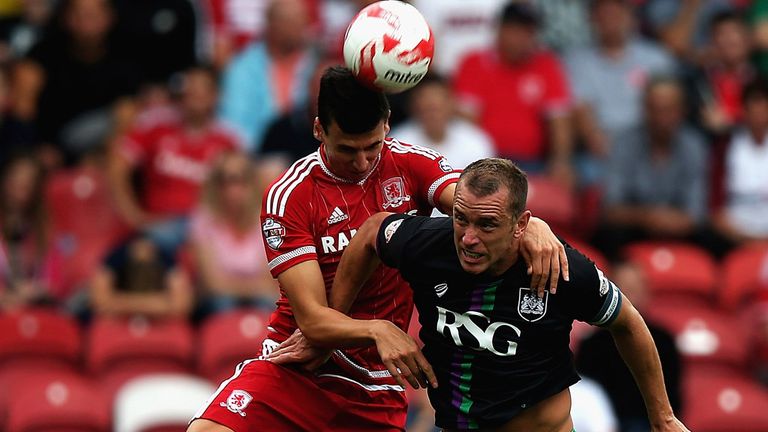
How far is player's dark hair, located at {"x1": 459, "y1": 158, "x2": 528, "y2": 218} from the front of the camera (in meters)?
5.39

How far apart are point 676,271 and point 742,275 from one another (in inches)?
19.9

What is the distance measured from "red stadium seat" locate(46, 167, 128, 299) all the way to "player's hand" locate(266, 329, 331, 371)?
493cm

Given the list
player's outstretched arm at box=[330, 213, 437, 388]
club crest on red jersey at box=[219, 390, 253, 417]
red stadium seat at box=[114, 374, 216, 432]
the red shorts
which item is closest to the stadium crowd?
red stadium seat at box=[114, 374, 216, 432]

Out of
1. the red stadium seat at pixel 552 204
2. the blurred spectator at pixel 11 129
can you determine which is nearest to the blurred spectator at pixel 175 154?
the blurred spectator at pixel 11 129

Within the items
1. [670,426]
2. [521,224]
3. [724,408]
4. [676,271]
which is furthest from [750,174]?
[521,224]

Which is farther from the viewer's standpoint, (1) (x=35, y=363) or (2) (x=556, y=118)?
(2) (x=556, y=118)

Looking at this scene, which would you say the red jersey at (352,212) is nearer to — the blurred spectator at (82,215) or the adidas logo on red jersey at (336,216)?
the adidas logo on red jersey at (336,216)

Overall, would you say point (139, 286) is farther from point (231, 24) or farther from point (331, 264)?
point (331, 264)

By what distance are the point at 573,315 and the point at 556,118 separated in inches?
247

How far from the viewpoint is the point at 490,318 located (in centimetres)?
565

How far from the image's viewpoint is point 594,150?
1188 centimetres

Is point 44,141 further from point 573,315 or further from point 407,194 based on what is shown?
point 573,315

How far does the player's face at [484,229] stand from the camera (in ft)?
17.6

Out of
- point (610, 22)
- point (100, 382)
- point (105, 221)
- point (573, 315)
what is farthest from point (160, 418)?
point (610, 22)
